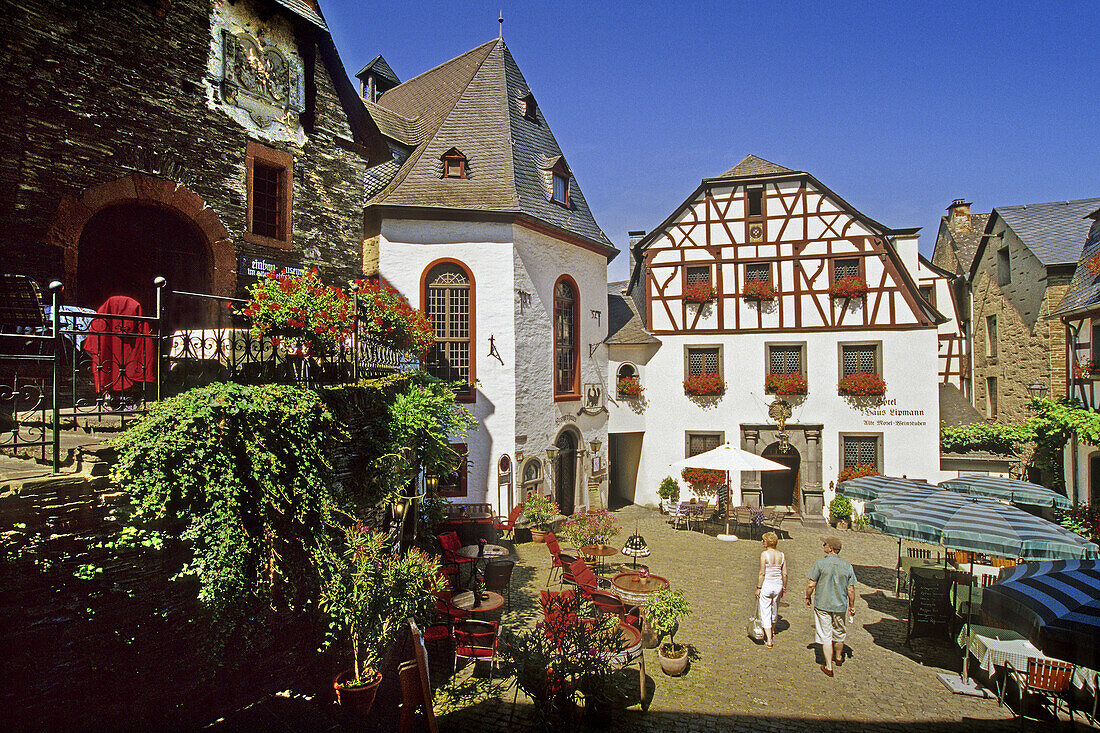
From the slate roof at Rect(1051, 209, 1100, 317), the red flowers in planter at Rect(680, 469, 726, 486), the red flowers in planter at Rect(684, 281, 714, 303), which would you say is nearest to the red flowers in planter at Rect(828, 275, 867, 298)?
the red flowers in planter at Rect(684, 281, 714, 303)

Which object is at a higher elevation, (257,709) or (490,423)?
(490,423)

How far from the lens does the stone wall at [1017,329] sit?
16.4 meters

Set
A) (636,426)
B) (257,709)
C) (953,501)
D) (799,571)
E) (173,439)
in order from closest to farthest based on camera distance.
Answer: (173,439) → (257,709) → (953,501) → (799,571) → (636,426)

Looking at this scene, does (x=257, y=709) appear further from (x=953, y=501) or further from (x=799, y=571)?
(x=799, y=571)

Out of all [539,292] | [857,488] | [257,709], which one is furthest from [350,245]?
[857,488]

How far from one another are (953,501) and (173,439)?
9816 mm

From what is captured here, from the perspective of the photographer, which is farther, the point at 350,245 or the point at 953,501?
the point at 350,245

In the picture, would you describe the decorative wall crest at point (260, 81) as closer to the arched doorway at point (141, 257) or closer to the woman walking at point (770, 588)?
the arched doorway at point (141, 257)

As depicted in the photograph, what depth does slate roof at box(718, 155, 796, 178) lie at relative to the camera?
18453 mm

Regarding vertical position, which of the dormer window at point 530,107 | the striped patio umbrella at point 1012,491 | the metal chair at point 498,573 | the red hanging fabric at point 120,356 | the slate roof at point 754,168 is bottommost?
the metal chair at point 498,573

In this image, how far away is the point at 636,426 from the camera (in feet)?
63.9

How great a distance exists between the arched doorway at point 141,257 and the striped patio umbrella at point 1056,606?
1098 cm

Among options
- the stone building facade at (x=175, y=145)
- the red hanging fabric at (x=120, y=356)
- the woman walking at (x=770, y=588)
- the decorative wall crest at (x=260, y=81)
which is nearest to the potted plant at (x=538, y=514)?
the woman walking at (x=770, y=588)

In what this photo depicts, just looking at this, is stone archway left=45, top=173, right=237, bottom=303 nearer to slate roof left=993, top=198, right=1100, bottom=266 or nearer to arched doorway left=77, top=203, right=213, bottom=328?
arched doorway left=77, top=203, right=213, bottom=328
